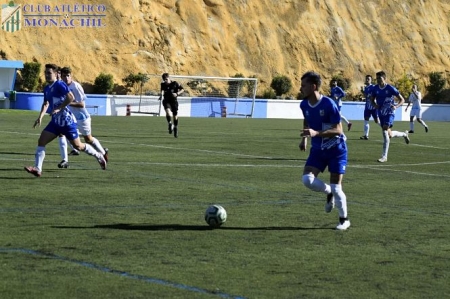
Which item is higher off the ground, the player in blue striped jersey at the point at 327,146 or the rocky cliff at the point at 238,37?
the rocky cliff at the point at 238,37

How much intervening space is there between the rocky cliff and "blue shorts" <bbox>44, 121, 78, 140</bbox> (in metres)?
47.1

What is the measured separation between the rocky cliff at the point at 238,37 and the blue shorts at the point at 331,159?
174 feet

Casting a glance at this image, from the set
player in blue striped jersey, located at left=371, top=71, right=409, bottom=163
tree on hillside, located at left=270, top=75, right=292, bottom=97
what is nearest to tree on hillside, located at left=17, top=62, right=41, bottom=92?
tree on hillside, located at left=270, top=75, right=292, bottom=97

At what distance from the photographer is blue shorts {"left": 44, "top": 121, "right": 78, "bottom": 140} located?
1702cm

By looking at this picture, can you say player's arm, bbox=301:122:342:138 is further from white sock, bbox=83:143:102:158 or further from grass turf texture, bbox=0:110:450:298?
white sock, bbox=83:143:102:158

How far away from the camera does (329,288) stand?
8.13m

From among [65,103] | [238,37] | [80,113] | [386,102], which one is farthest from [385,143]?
[238,37]

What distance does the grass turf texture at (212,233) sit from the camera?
26.7 feet

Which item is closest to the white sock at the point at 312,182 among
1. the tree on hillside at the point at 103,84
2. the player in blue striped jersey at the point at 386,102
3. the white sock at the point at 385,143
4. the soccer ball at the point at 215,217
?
the soccer ball at the point at 215,217

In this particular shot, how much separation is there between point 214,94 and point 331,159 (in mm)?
57930

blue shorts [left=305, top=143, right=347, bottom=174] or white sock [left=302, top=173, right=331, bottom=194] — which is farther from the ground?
blue shorts [left=305, top=143, right=347, bottom=174]

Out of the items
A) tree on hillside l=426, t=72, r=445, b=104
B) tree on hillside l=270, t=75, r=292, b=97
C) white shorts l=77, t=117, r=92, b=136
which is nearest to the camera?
white shorts l=77, t=117, r=92, b=136

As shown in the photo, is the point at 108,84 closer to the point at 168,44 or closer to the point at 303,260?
the point at 168,44

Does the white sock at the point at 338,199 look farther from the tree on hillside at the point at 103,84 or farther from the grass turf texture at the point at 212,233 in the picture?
the tree on hillside at the point at 103,84
